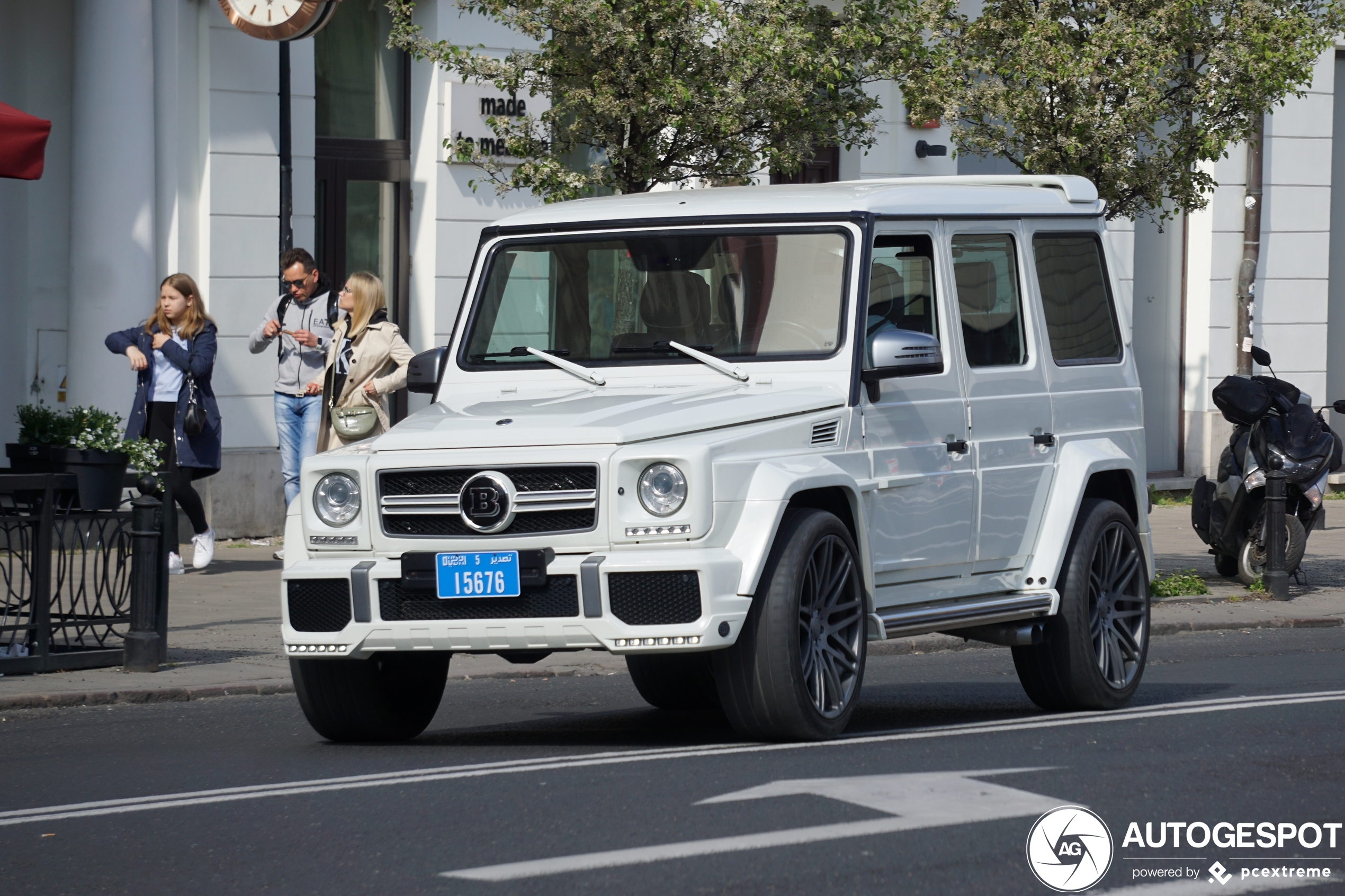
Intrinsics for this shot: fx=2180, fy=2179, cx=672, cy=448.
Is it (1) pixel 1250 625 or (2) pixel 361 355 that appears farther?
(1) pixel 1250 625

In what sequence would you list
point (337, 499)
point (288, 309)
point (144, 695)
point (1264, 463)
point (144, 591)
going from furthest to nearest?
point (1264, 463)
point (288, 309)
point (144, 591)
point (144, 695)
point (337, 499)

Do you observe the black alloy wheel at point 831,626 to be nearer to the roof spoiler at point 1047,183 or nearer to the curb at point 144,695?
the roof spoiler at point 1047,183

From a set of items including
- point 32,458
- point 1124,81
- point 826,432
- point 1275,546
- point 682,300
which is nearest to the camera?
point 826,432

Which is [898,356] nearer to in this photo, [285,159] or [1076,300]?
[1076,300]

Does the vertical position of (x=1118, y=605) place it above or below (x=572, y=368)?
below

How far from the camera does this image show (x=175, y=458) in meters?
14.7

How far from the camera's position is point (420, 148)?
714 inches

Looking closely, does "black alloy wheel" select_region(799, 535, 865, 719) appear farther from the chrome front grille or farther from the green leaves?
the green leaves

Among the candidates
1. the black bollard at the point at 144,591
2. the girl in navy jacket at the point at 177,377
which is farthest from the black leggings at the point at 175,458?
the black bollard at the point at 144,591

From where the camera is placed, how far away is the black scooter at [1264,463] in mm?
15172

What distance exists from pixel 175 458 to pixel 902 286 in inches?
297

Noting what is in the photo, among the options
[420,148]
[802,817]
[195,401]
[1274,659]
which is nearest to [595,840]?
[802,817]

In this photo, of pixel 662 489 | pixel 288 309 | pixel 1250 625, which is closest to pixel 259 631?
pixel 288 309

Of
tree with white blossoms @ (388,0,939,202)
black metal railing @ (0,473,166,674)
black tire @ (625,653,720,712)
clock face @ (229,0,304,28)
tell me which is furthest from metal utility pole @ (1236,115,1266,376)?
black metal railing @ (0,473,166,674)
